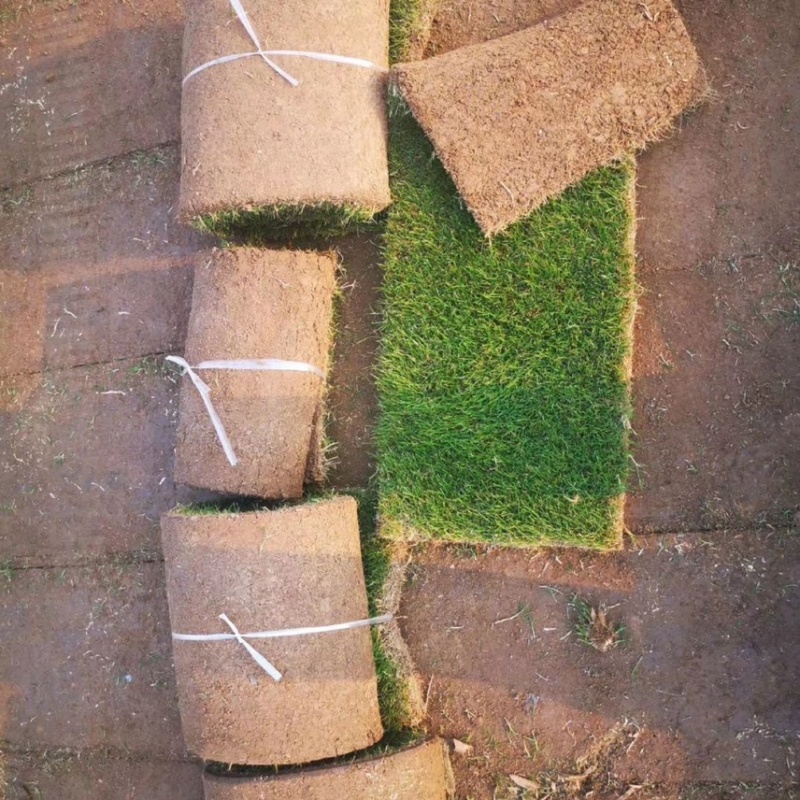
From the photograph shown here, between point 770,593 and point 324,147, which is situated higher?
point 324,147

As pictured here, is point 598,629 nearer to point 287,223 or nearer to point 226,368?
point 226,368

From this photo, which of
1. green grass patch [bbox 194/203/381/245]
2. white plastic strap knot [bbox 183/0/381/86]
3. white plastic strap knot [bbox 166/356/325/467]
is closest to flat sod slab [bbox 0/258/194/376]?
green grass patch [bbox 194/203/381/245]

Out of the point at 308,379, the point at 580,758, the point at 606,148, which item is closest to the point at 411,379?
the point at 308,379

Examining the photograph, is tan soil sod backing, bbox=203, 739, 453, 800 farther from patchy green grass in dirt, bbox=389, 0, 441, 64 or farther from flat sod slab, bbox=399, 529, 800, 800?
patchy green grass in dirt, bbox=389, 0, 441, 64

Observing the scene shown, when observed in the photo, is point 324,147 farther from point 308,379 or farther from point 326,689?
point 326,689

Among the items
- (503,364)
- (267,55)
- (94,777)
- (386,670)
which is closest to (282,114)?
(267,55)
